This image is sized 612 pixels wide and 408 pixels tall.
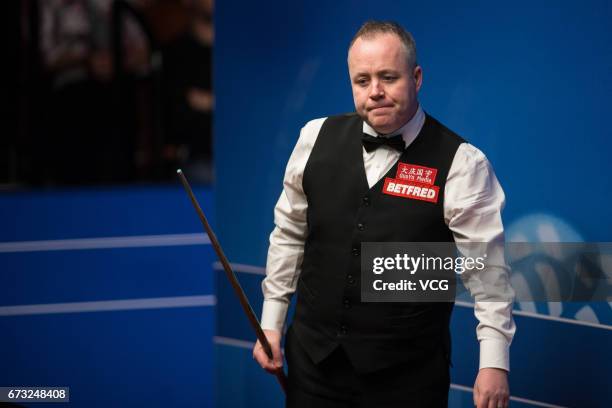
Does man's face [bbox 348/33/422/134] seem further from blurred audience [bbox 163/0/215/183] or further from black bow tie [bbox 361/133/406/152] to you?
blurred audience [bbox 163/0/215/183]

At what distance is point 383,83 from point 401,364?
0.69m

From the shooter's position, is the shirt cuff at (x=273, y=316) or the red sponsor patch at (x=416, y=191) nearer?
the red sponsor patch at (x=416, y=191)

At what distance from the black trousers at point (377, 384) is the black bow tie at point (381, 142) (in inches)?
20.4

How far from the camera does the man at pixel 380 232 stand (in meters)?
2.10

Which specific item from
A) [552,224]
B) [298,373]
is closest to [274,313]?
[298,373]

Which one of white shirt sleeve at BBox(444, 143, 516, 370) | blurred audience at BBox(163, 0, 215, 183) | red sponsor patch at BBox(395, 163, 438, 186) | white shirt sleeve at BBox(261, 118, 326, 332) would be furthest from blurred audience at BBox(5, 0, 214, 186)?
white shirt sleeve at BBox(444, 143, 516, 370)

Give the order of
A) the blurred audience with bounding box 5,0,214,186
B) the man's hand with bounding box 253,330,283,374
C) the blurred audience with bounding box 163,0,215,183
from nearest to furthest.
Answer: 1. the man's hand with bounding box 253,330,283,374
2. the blurred audience with bounding box 5,0,214,186
3. the blurred audience with bounding box 163,0,215,183

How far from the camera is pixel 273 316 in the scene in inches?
93.0

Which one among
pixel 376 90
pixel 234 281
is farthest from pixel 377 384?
pixel 376 90

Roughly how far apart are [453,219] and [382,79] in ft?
1.24

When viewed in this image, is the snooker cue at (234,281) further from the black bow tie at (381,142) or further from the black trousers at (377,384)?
the black bow tie at (381,142)

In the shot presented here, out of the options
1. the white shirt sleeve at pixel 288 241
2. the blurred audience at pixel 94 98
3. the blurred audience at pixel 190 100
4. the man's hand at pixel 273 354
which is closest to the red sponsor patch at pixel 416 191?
the white shirt sleeve at pixel 288 241

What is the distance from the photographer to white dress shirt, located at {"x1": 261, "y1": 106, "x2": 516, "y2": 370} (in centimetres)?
207

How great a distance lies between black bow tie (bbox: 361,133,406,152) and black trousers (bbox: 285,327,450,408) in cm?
52
